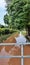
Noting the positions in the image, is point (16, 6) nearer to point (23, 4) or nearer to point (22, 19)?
point (23, 4)

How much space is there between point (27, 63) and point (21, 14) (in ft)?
25.7

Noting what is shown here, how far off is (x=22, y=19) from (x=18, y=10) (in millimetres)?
1427

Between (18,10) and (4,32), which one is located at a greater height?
(18,10)

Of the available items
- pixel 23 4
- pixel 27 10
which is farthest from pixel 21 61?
pixel 23 4

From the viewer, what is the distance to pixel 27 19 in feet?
38.4

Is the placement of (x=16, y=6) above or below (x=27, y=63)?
above

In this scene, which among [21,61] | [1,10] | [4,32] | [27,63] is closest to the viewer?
[21,61]

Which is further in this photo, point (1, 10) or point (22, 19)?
point (1, 10)

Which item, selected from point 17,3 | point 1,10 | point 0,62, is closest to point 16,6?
point 17,3

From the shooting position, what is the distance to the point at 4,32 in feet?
68.7

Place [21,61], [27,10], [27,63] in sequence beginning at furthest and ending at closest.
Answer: [27,10] → [27,63] → [21,61]

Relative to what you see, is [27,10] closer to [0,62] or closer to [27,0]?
[27,0]

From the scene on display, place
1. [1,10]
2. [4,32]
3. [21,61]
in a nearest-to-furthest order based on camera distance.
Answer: [21,61] < [1,10] < [4,32]


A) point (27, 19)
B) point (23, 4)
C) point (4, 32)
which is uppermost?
point (23, 4)
